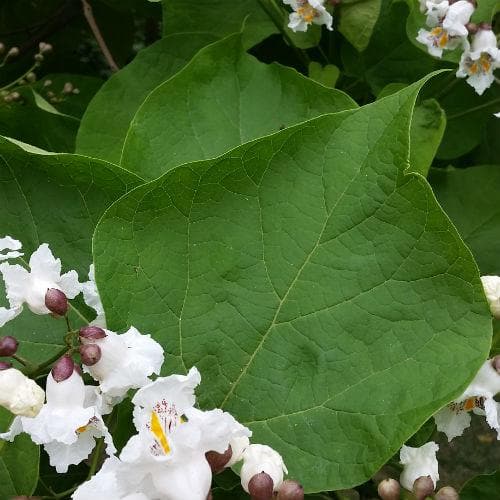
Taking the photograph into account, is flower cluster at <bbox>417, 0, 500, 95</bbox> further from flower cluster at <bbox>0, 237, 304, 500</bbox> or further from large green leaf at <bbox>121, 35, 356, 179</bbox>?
flower cluster at <bbox>0, 237, 304, 500</bbox>

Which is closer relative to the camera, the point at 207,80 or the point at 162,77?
the point at 207,80

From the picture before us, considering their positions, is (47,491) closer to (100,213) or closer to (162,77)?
(100,213)

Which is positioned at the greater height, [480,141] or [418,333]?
[418,333]

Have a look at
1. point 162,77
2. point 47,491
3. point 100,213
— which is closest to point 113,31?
point 162,77

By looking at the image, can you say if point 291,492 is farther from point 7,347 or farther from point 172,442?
point 7,347

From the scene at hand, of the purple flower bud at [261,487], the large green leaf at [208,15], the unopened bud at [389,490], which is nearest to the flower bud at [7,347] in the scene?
the purple flower bud at [261,487]

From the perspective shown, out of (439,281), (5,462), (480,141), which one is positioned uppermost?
(439,281)

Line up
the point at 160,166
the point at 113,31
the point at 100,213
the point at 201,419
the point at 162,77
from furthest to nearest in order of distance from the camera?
the point at 113,31 → the point at 162,77 → the point at 160,166 → the point at 100,213 → the point at 201,419

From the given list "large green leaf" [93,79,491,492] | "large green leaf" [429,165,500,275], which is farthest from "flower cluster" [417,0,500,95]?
"large green leaf" [93,79,491,492]
